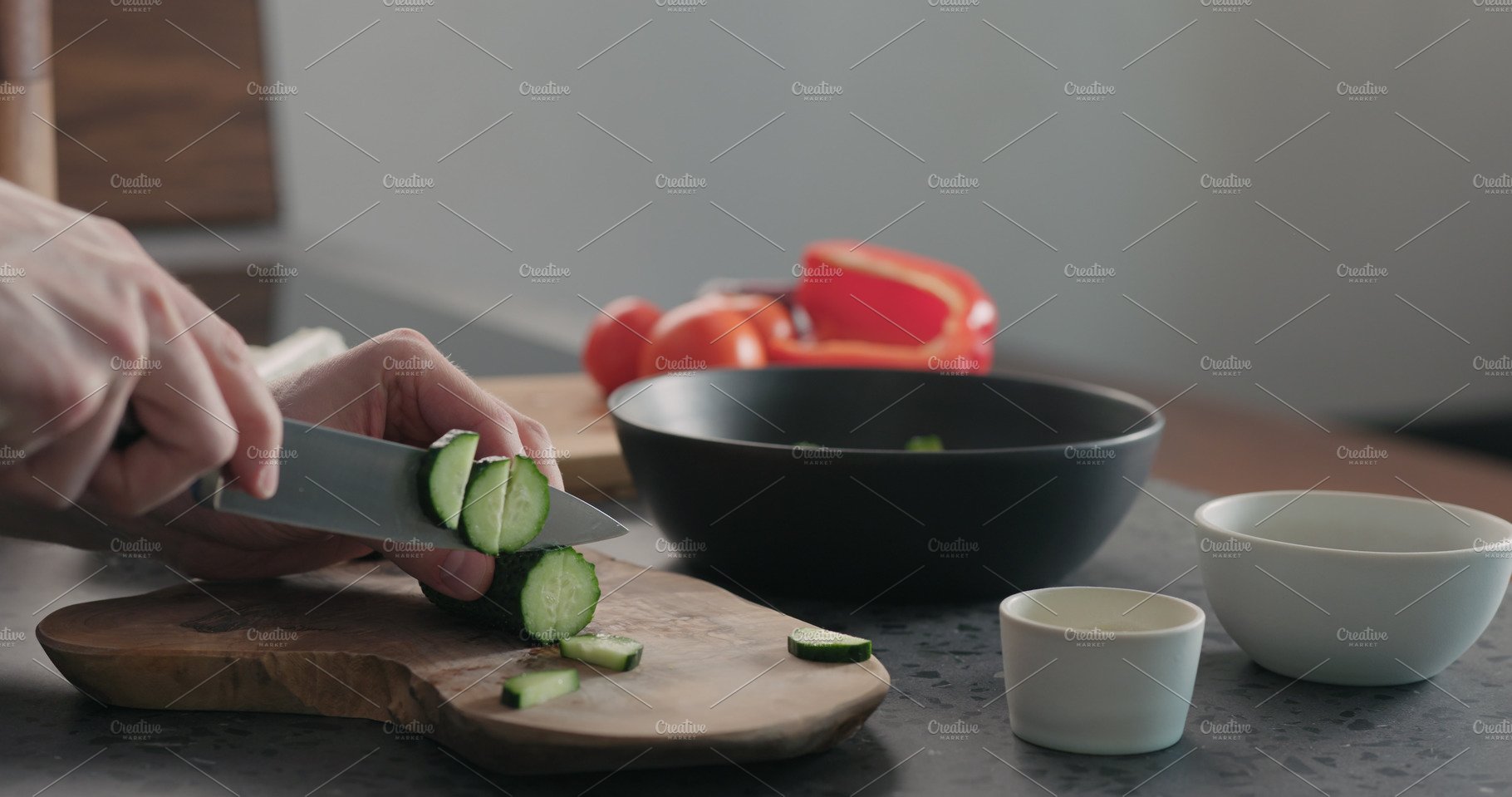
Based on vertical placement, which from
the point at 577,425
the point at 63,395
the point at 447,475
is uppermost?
the point at 63,395

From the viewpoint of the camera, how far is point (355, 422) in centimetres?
114

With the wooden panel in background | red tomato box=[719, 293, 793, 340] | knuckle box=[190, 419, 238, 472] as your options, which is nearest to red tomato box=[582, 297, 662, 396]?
red tomato box=[719, 293, 793, 340]

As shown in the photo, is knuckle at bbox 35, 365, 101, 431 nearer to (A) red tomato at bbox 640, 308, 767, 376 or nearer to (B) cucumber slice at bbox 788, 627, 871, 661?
(B) cucumber slice at bbox 788, 627, 871, 661

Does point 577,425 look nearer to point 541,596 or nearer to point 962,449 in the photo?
point 962,449

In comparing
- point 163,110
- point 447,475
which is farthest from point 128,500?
point 163,110

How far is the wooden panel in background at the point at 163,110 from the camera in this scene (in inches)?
143

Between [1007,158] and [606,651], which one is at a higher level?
[606,651]

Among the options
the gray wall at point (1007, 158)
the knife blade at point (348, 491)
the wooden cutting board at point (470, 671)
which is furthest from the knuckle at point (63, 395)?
the gray wall at point (1007, 158)

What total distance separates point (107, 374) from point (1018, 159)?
4562 millimetres

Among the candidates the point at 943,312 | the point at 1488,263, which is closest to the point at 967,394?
the point at 943,312

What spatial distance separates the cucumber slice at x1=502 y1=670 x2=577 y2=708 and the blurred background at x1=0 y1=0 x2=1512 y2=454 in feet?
11.3

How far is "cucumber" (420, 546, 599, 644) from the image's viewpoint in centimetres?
96

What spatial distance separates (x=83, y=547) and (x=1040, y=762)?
864 millimetres

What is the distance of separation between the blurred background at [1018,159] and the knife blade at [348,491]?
129 inches
